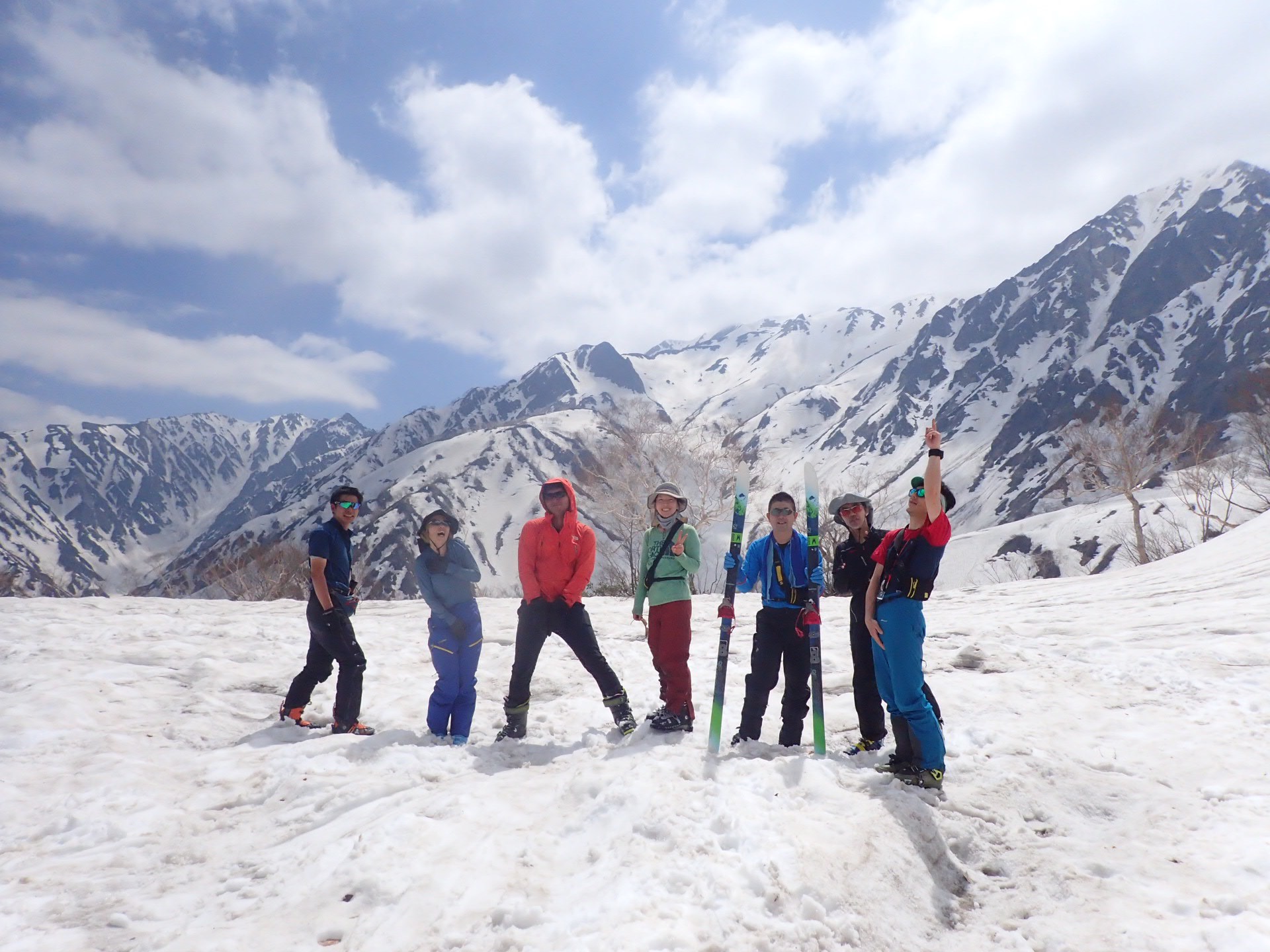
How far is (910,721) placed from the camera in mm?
5203

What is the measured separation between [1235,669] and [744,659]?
634 cm

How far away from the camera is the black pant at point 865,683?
6.32 metres

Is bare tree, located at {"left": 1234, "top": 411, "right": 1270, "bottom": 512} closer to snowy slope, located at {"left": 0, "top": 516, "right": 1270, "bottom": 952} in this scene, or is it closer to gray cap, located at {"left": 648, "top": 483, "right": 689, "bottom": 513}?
snowy slope, located at {"left": 0, "top": 516, "right": 1270, "bottom": 952}

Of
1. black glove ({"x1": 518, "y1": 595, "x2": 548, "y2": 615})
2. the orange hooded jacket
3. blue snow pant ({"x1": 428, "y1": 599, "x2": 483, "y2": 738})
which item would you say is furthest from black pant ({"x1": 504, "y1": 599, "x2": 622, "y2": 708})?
blue snow pant ({"x1": 428, "y1": 599, "x2": 483, "y2": 738})

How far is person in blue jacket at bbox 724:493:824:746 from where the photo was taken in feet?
20.6

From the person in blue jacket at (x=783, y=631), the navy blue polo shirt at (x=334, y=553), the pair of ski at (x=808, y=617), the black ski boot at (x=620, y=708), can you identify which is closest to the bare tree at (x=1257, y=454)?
the pair of ski at (x=808, y=617)

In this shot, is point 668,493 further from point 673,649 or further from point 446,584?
point 446,584

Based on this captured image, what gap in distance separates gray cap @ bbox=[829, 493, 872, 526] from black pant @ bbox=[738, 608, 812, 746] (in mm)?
1079

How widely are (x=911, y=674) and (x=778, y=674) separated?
4.75ft

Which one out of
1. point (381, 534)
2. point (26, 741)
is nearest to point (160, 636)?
point (26, 741)

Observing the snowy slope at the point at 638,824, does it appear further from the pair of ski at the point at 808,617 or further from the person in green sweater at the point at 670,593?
the person in green sweater at the point at 670,593

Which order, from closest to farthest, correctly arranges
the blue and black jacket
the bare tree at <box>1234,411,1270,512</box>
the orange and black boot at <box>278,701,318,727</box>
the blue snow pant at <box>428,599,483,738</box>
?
the blue and black jacket
the blue snow pant at <box>428,599,483,738</box>
the orange and black boot at <box>278,701,318,727</box>
the bare tree at <box>1234,411,1270,512</box>

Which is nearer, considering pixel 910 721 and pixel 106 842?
pixel 106 842

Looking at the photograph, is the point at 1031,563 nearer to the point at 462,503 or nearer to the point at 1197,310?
the point at 462,503
